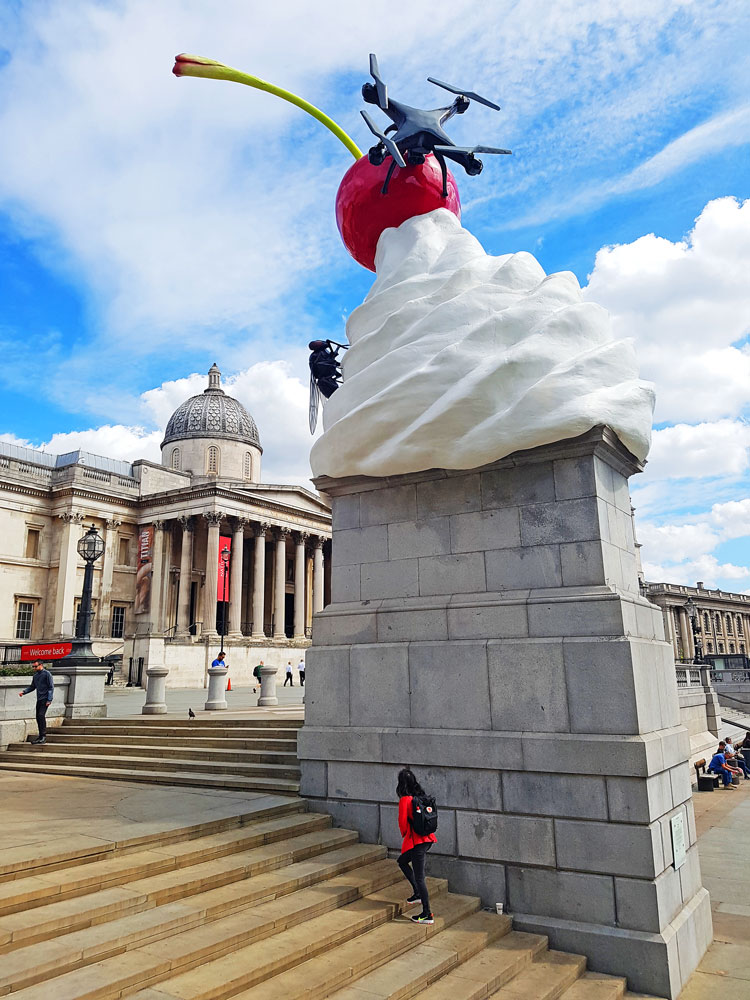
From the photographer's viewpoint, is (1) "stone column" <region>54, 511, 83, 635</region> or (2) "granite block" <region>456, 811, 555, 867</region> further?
(1) "stone column" <region>54, 511, 83, 635</region>

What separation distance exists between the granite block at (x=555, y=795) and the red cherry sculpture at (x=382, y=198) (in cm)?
795

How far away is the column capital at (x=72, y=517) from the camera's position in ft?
178

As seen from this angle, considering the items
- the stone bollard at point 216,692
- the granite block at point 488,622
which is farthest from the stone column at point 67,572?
the granite block at point 488,622

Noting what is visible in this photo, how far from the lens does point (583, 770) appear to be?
7.05m

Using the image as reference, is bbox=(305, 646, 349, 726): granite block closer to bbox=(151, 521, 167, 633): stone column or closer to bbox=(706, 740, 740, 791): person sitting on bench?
bbox=(706, 740, 740, 791): person sitting on bench

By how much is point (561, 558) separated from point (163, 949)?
521 cm

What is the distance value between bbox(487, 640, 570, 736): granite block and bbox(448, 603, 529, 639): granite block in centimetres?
15

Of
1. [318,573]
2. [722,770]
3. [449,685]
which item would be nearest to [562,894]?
[449,685]

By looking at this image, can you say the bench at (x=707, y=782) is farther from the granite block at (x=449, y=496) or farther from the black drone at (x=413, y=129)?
the black drone at (x=413, y=129)

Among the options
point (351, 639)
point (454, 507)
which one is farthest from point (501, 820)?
point (454, 507)

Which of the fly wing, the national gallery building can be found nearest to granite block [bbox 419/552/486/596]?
the fly wing

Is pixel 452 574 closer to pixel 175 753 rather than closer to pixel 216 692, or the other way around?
pixel 175 753

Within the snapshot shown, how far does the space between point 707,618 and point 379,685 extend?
333ft

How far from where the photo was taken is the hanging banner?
2119 inches
